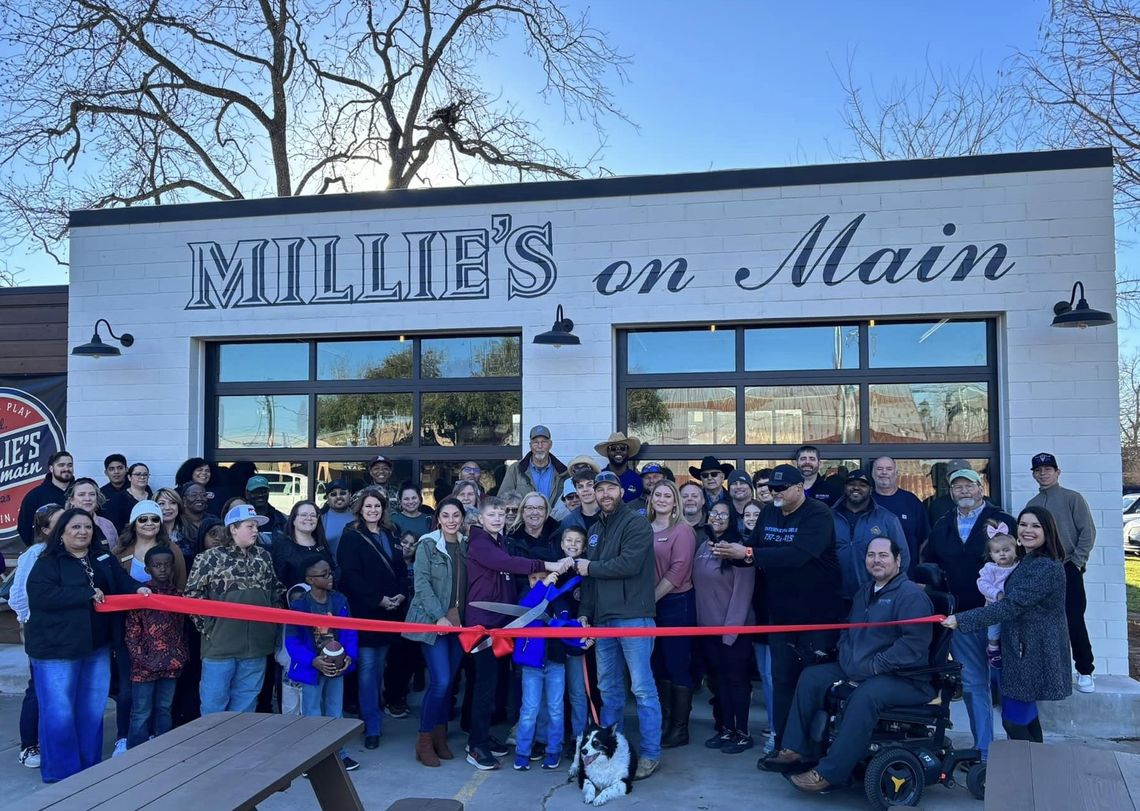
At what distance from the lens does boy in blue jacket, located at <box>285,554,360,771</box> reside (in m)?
5.71

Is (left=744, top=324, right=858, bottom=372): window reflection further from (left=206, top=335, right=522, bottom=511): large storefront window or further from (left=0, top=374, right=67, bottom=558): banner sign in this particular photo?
(left=0, top=374, right=67, bottom=558): banner sign

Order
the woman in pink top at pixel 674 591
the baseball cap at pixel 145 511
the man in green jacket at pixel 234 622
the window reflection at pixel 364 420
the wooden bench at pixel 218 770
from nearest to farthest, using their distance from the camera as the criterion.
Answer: the wooden bench at pixel 218 770 < the man in green jacket at pixel 234 622 < the baseball cap at pixel 145 511 < the woman in pink top at pixel 674 591 < the window reflection at pixel 364 420

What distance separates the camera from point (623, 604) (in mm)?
5574

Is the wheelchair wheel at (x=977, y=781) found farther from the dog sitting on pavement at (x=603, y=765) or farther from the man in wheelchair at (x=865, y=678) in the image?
the dog sitting on pavement at (x=603, y=765)

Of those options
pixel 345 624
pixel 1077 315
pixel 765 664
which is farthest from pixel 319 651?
pixel 1077 315

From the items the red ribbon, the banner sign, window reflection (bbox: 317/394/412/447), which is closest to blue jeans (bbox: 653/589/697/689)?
the red ribbon

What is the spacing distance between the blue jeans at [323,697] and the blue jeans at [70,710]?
125 cm

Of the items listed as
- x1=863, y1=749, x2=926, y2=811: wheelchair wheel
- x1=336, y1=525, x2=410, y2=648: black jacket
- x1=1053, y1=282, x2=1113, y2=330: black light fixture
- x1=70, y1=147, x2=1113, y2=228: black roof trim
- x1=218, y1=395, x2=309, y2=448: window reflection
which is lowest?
x1=863, y1=749, x2=926, y2=811: wheelchair wheel

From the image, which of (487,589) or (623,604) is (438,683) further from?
(623,604)

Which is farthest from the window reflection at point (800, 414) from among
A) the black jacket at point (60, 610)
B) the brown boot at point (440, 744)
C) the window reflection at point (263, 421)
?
the black jacket at point (60, 610)

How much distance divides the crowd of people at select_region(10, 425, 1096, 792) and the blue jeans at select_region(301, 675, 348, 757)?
2 cm

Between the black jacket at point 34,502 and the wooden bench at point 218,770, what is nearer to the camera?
the wooden bench at point 218,770

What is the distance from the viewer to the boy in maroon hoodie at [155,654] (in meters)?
5.66

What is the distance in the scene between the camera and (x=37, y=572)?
525 cm
